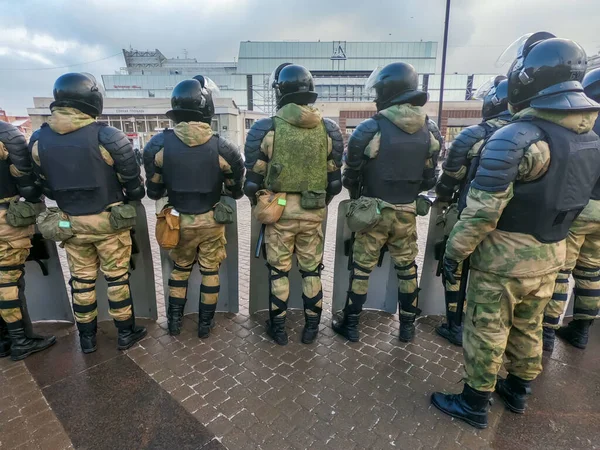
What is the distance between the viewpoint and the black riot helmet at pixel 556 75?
2.05m

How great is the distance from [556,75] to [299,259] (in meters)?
2.51

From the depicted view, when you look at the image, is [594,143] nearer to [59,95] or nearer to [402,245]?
[402,245]

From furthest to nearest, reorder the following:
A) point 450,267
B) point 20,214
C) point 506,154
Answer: point 20,214 → point 450,267 → point 506,154

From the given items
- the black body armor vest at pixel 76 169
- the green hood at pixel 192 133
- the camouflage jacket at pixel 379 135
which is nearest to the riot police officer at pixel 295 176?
the camouflage jacket at pixel 379 135

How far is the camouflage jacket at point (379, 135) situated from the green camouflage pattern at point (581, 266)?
4.64 ft

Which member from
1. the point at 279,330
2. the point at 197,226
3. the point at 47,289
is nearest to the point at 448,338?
the point at 279,330

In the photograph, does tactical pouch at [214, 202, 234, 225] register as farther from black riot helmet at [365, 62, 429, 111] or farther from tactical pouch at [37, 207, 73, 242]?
black riot helmet at [365, 62, 429, 111]

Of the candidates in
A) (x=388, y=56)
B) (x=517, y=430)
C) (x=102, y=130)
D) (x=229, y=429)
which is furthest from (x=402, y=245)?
(x=388, y=56)

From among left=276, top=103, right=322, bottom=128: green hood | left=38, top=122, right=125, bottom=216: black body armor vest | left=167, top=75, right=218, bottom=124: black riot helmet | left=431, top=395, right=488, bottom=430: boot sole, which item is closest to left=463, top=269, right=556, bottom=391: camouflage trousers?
left=431, top=395, right=488, bottom=430: boot sole

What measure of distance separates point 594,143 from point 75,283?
4.22 m

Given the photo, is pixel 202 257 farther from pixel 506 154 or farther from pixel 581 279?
pixel 581 279

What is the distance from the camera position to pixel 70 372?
10.3 feet

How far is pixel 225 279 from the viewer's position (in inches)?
164

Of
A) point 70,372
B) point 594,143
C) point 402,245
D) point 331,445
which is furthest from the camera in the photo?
point 402,245
